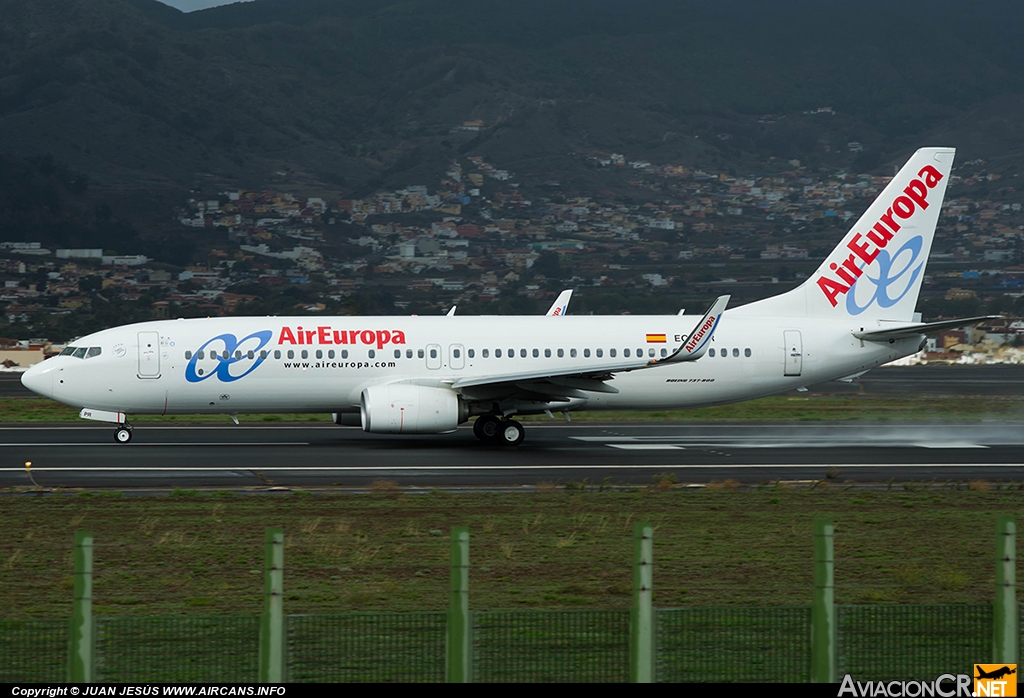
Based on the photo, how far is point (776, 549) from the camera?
17.3m

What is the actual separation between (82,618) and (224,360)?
79.8ft

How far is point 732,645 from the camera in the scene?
1096cm

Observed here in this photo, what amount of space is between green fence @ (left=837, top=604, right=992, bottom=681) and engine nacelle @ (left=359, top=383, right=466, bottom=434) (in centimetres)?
2024

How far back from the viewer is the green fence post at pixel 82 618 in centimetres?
796

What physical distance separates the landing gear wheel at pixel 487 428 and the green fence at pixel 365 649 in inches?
818

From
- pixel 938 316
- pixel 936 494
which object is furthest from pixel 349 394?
pixel 938 316

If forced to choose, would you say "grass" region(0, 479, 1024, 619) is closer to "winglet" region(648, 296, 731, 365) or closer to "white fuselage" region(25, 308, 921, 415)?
"winglet" region(648, 296, 731, 365)

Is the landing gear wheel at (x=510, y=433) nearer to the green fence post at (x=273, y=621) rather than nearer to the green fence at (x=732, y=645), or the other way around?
the green fence at (x=732, y=645)

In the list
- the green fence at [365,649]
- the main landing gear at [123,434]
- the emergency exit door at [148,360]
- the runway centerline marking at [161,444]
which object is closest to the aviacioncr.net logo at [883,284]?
the runway centerline marking at [161,444]

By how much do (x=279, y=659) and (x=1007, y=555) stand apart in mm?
5001

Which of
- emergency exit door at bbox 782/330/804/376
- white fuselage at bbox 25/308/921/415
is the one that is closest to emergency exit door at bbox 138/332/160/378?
white fuselage at bbox 25/308/921/415

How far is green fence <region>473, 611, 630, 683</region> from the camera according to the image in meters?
10.1

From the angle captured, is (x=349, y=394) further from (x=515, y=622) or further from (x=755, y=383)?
(x=515, y=622)

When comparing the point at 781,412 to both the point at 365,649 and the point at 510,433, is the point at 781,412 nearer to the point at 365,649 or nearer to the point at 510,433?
the point at 510,433
